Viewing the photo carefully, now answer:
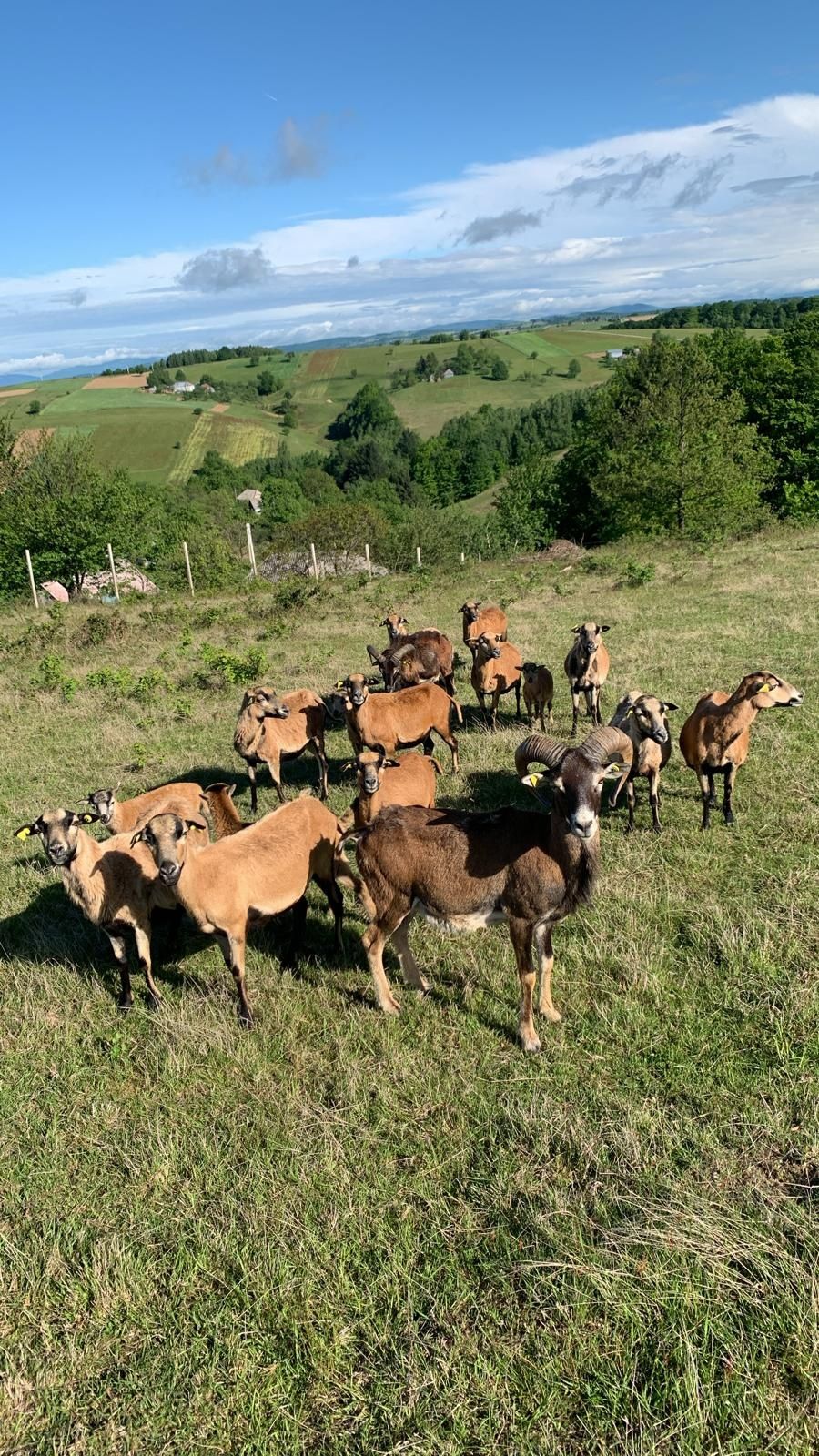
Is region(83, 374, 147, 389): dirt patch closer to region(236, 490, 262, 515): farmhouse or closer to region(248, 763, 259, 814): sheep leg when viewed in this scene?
region(236, 490, 262, 515): farmhouse

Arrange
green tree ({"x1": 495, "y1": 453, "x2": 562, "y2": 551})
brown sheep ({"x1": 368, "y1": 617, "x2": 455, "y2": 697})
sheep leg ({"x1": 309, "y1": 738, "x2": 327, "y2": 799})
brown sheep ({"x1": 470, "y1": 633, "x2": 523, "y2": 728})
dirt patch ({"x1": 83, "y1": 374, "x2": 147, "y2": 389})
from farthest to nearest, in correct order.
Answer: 1. dirt patch ({"x1": 83, "y1": 374, "x2": 147, "y2": 389})
2. green tree ({"x1": 495, "y1": 453, "x2": 562, "y2": 551})
3. brown sheep ({"x1": 368, "y1": 617, "x2": 455, "y2": 697})
4. brown sheep ({"x1": 470, "y1": 633, "x2": 523, "y2": 728})
5. sheep leg ({"x1": 309, "y1": 738, "x2": 327, "y2": 799})

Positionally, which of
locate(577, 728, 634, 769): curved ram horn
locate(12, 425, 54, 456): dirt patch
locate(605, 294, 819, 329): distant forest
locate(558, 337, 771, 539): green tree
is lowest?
locate(577, 728, 634, 769): curved ram horn

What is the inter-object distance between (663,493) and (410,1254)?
40.4 m

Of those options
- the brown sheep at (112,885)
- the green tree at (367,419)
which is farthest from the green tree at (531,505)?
the green tree at (367,419)

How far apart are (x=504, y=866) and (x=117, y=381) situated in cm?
19111

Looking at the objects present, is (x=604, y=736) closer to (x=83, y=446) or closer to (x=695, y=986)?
(x=695, y=986)

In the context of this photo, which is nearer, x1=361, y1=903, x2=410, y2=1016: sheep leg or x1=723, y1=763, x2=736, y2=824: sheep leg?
x1=361, y1=903, x2=410, y2=1016: sheep leg

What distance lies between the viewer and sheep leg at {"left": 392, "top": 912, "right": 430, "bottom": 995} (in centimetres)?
671

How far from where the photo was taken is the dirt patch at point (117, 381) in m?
163

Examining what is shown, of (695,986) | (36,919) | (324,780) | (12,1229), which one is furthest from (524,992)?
(324,780)

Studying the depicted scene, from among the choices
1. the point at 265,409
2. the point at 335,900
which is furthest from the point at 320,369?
the point at 335,900

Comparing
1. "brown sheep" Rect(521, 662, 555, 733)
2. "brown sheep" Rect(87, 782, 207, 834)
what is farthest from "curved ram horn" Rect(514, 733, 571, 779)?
"brown sheep" Rect(521, 662, 555, 733)

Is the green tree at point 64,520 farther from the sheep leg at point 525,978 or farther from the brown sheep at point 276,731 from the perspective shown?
the sheep leg at point 525,978

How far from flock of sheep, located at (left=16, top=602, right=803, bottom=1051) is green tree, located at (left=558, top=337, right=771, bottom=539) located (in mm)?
28453
